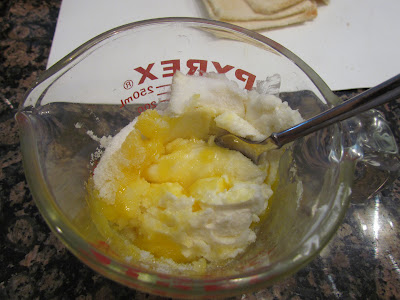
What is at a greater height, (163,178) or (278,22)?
(278,22)

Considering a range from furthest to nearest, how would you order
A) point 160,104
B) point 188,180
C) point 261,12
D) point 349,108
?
1. point 261,12
2. point 160,104
3. point 188,180
4. point 349,108

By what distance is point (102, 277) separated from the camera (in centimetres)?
67

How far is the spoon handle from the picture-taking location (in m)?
0.45

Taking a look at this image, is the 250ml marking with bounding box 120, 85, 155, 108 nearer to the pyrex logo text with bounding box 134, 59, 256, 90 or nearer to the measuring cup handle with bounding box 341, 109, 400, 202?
the pyrex logo text with bounding box 134, 59, 256, 90

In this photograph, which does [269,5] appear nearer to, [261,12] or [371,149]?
[261,12]

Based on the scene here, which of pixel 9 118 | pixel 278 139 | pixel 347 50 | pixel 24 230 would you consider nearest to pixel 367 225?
pixel 278 139

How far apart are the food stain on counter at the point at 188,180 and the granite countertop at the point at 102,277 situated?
0.15 metres

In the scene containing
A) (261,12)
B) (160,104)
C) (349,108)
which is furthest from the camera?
(261,12)

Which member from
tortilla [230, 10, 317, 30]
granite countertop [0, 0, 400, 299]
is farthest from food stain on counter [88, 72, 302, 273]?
tortilla [230, 10, 317, 30]

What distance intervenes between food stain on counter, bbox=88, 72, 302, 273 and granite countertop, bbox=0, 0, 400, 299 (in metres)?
0.15

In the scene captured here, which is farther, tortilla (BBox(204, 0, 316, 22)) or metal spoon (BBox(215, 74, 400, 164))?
tortilla (BBox(204, 0, 316, 22))

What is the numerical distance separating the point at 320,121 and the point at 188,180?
0.27 meters

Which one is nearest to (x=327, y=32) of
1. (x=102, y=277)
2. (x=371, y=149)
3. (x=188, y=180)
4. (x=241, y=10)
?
(x=241, y=10)

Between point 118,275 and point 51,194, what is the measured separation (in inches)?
6.7
